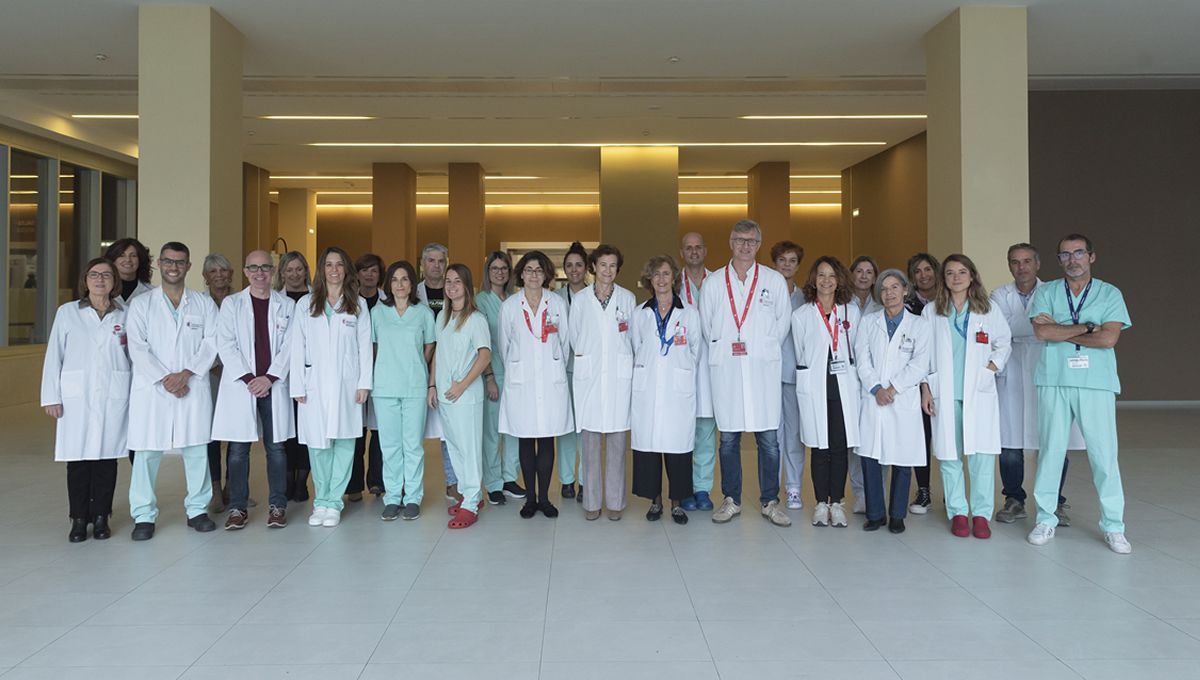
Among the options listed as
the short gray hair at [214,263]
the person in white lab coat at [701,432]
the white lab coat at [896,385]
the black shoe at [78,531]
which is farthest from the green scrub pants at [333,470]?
the white lab coat at [896,385]

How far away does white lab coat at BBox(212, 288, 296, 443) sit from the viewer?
16.2 ft

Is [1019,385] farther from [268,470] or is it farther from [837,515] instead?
[268,470]

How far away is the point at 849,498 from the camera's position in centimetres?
579

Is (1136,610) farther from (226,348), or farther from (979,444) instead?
(226,348)

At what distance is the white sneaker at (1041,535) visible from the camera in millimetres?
4590

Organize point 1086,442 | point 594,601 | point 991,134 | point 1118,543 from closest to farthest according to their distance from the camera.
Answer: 1. point 594,601
2. point 1118,543
3. point 1086,442
4. point 991,134

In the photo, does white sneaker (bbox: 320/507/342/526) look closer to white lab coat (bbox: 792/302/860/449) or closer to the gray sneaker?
white lab coat (bbox: 792/302/860/449)

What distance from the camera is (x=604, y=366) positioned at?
5.07 metres

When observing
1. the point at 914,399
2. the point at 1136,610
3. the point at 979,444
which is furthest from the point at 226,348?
the point at 1136,610

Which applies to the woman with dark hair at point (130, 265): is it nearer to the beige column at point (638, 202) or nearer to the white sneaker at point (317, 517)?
the white sneaker at point (317, 517)

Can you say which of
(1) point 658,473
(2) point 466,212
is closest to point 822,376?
(1) point 658,473

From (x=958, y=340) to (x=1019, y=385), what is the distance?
29.0 inches

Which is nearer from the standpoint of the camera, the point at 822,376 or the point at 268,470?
the point at 822,376

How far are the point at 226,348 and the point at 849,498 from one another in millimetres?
4058
